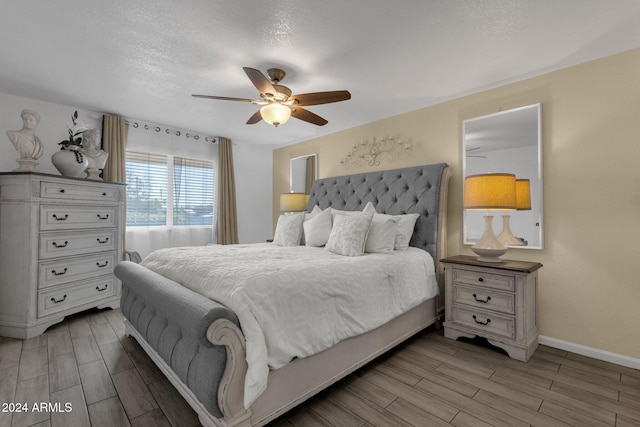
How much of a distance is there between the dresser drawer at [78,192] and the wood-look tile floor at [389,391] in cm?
137

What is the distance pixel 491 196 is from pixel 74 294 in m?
4.11

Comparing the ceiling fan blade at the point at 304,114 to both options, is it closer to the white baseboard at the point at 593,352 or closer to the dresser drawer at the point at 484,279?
the dresser drawer at the point at 484,279

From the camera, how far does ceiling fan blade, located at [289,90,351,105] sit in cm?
230

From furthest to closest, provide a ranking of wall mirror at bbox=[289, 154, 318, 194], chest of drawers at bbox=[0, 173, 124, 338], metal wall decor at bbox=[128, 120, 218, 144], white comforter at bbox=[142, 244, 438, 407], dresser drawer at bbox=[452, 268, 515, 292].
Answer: wall mirror at bbox=[289, 154, 318, 194]
metal wall decor at bbox=[128, 120, 218, 144]
chest of drawers at bbox=[0, 173, 124, 338]
dresser drawer at bbox=[452, 268, 515, 292]
white comforter at bbox=[142, 244, 438, 407]

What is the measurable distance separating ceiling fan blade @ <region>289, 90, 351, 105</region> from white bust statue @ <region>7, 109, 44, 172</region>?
2590 millimetres

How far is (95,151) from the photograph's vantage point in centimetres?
337

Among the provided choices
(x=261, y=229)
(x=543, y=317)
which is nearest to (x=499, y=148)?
(x=543, y=317)

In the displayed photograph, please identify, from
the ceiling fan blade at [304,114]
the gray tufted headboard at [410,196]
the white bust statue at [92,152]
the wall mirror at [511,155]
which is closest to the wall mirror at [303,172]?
the gray tufted headboard at [410,196]

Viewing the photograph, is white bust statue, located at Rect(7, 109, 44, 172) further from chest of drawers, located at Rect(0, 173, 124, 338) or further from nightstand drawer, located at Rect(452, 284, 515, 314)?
nightstand drawer, located at Rect(452, 284, 515, 314)

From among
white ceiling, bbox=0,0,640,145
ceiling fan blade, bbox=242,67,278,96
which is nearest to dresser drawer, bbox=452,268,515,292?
white ceiling, bbox=0,0,640,145

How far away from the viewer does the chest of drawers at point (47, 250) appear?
262 cm

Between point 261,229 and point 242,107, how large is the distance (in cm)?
256

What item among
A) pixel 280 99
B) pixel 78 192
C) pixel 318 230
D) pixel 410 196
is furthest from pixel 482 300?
pixel 78 192

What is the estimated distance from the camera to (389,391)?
5.89 ft
